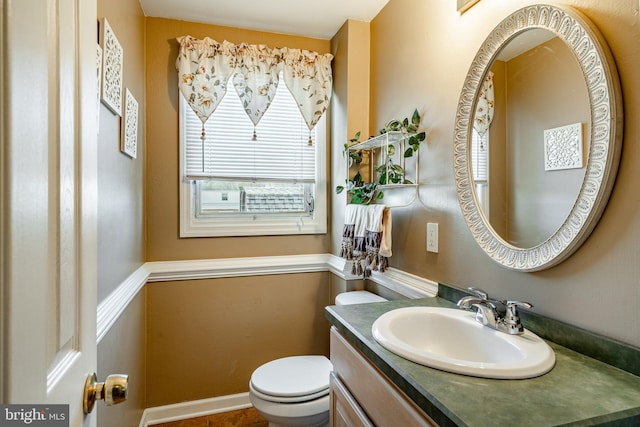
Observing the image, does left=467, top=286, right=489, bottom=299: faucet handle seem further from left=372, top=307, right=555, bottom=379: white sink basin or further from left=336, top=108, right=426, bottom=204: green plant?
left=336, top=108, right=426, bottom=204: green plant

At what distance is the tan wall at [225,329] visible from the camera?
2061 mm

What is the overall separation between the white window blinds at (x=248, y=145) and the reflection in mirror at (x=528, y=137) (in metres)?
1.32

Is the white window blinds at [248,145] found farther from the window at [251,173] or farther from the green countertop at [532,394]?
the green countertop at [532,394]

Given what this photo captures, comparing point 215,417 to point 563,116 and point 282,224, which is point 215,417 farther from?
point 563,116

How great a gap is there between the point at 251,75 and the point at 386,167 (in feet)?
3.58

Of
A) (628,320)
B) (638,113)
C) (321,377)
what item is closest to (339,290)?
(321,377)

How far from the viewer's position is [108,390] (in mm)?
627

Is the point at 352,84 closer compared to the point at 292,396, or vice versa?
the point at 292,396

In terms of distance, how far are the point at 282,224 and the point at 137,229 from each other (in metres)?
0.88

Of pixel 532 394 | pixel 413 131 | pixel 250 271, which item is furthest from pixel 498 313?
pixel 250 271

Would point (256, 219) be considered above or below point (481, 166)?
below

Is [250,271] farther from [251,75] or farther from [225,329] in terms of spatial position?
[251,75]

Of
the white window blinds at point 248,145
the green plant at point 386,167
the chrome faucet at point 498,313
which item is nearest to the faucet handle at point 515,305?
the chrome faucet at point 498,313

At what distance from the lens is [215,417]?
82.5 inches
